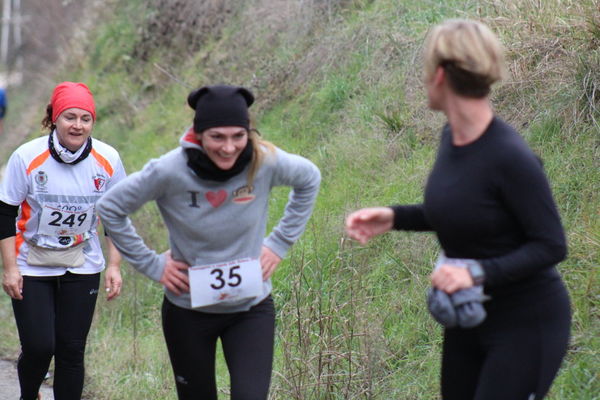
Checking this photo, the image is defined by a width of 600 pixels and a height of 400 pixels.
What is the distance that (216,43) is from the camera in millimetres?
14000

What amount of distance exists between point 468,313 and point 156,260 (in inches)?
61.5

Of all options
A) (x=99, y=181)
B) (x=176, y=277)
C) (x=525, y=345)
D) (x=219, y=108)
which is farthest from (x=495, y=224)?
(x=99, y=181)

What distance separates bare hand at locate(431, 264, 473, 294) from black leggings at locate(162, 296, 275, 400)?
3.87ft

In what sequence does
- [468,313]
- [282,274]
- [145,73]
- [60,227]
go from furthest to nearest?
[145,73]
[282,274]
[60,227]
[468,313]

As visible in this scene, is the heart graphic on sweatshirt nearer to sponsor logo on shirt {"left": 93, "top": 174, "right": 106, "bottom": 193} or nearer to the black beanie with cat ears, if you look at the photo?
the black beanie with cat ears

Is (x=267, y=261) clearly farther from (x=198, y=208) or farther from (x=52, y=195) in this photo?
(x=52, y=195)

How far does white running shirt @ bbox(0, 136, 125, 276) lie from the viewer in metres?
4.89

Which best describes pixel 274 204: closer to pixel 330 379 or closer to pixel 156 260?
pixel 330 379

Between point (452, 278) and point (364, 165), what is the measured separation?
16.3 ft

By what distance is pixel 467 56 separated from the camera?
3053 mm

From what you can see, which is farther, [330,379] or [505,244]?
[330,379]

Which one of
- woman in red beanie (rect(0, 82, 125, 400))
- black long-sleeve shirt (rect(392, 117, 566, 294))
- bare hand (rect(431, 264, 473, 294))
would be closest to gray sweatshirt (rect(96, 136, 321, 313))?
black long-sleeve shirt (rect(392, 117, 566, 294))

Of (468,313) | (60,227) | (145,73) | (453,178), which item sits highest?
(453,178)

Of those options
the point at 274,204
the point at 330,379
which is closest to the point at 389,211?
the point at 330,379
